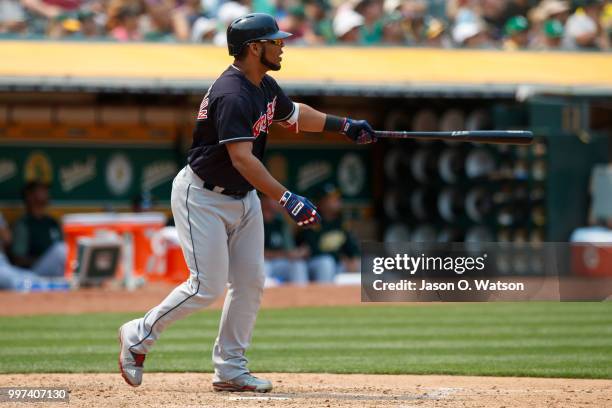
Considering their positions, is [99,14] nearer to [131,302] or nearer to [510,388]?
[131,302]

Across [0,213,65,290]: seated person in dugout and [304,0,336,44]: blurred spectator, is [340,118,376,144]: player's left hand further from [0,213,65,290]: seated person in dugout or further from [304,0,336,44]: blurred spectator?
[304,0,336,44]: blurred spectator

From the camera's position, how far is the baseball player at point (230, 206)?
524 cm

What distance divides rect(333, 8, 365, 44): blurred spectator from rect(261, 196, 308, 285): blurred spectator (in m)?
2.21

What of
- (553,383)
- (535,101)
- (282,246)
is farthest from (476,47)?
(553,383)

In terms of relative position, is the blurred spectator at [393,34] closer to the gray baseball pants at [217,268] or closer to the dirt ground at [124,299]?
the dirt ground at [124,299]

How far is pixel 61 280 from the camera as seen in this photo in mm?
12148

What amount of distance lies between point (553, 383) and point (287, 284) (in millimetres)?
6940

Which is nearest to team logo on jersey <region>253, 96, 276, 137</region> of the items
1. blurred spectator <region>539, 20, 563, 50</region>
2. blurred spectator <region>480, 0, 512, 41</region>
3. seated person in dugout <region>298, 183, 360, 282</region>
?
seated person in dugout <region>298, 183, 360, 282</region>

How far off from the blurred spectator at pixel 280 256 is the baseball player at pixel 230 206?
7.30m

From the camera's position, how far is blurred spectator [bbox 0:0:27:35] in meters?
12.7

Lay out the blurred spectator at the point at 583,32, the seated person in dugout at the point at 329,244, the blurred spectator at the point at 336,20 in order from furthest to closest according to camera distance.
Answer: the blurred spectator at the point at 583,32
the seated person in dugout at the point at 329,244
the blurred spectator at the point at 336,20

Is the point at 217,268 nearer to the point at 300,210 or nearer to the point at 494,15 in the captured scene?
the point at 300,210

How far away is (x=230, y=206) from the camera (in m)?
5.48

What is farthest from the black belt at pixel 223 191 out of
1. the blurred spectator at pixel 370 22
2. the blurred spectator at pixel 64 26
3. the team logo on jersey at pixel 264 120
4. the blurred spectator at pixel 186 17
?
the blurred spectator at pixel 370 22
